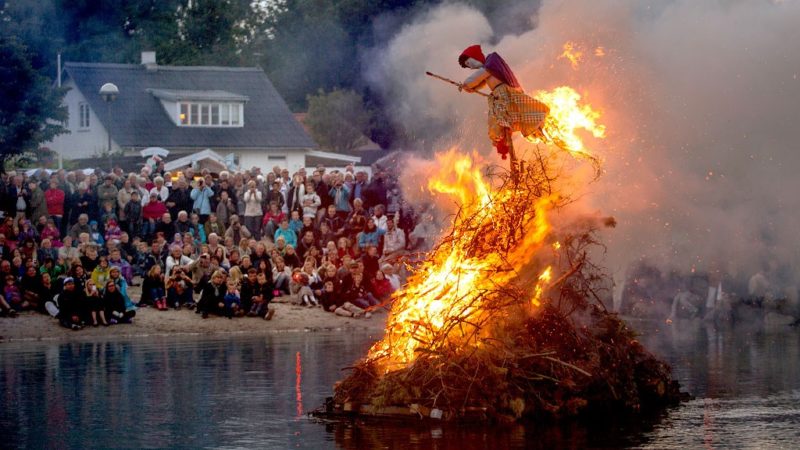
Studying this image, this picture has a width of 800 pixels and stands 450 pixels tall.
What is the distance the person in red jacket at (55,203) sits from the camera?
92.6ft

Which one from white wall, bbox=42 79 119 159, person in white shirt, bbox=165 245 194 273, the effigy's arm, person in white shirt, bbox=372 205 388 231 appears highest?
white wall, bbox=42 79 119 159

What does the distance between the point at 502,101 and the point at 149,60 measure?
1903 inches

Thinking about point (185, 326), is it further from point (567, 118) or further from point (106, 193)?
point (567, 118)

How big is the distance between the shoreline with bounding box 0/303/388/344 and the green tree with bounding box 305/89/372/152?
26129 mm

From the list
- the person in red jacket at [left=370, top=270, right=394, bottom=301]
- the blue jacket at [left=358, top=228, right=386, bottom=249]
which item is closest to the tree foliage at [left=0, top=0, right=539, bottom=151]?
the blue jacket at [left=358, top=228, right=386, bottom=249]

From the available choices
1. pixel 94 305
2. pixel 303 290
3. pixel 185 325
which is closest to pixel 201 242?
pixel 303 290

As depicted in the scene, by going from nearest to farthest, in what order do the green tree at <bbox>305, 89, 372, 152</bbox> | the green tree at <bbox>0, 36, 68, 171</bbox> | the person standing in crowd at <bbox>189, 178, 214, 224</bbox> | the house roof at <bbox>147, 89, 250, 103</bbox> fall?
the person standing in crowd at <bbox>189, 178, 214, 224</bbox> → the green tree at <bbox>0, 36, 68, 171</bbox> → the green tree at <bbox>305, 89, 372, 152</bbox> → the house roof at <bbox>147, 89, 250, 103</bbox>

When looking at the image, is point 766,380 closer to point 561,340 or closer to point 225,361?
point 561,340

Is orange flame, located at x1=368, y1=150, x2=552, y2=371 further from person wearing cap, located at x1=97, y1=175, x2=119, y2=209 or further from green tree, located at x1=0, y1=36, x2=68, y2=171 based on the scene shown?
green tree, located at x1=0, y1=36, x2=68, y2=171

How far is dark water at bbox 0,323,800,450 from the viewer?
1264 centimetres

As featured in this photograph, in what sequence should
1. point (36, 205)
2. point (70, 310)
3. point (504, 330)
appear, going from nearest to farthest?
point (504, 330)
point (70, 310)
point (36, 205)

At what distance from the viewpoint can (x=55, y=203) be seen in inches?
1114

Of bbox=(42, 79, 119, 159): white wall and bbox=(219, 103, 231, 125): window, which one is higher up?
bbox=(219, 103, 231, 125): window

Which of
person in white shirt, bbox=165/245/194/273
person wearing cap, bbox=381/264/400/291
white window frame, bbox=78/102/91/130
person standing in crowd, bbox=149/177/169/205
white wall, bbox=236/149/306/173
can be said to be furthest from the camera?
white wall, bbox=236/149/306/173
